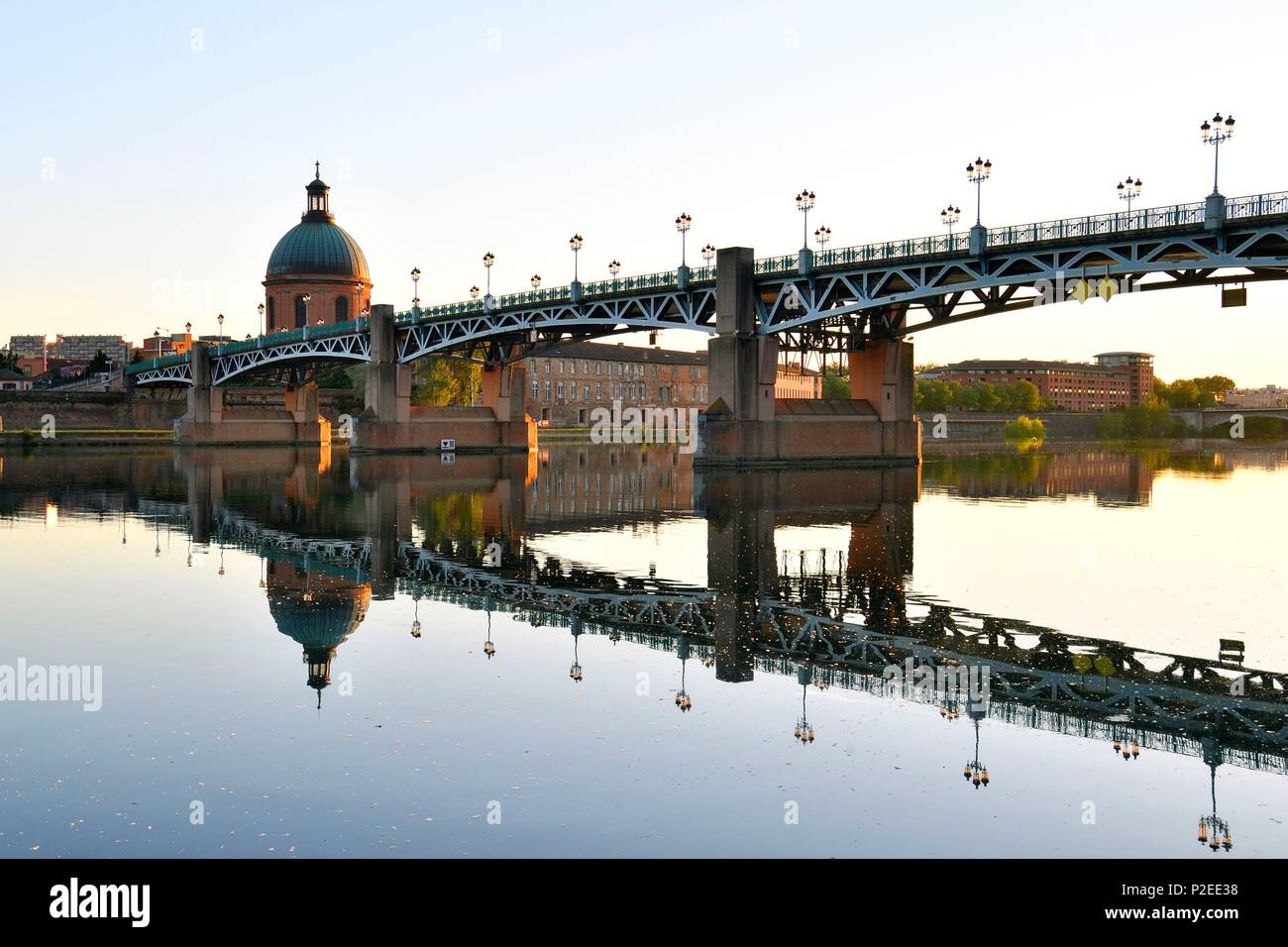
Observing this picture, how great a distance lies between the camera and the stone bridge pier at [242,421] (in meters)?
115

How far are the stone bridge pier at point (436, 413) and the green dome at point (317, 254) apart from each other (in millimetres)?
54376

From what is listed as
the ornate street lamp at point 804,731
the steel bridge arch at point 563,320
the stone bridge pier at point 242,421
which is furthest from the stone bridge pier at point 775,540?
the stone bridge pier at point 242,421

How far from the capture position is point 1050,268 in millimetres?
52750

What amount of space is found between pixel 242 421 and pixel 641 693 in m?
111

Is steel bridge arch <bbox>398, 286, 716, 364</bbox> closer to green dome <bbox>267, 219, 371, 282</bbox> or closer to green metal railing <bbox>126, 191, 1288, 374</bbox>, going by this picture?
green metal railing <bbox>126, 191, 1288, 374</bbox>

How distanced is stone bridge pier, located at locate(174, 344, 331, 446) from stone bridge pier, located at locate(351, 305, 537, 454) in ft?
77.9

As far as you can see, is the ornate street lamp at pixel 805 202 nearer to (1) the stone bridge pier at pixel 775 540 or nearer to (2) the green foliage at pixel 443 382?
(1) the stone bridge pier at pixel 775 540

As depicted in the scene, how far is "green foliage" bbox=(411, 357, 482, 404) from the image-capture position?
5266 inches

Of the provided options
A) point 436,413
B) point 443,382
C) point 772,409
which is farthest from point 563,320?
point 443,382

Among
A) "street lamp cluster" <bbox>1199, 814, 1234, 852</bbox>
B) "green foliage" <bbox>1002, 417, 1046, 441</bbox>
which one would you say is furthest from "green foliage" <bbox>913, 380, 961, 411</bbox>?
"street lamp cluster" <bbox>1199, 814, 1234, 852</bbox>

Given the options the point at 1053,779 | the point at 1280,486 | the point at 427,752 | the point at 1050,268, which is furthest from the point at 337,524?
the point at 1280,486

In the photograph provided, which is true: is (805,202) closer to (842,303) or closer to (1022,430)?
(842,303)

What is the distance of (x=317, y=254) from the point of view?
148875 mm
